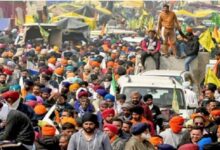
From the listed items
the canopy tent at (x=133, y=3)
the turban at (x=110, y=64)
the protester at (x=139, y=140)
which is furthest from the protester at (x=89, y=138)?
the canopy tent at (x=133, y=3)

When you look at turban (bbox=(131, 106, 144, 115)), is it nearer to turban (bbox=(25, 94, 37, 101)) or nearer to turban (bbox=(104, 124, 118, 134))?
turban (bbox=(104, 124, 118, 134))

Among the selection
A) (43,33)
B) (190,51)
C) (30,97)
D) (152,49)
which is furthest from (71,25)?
(30,97)

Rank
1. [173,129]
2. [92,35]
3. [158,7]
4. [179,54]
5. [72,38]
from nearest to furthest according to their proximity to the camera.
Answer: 1. [173,129]
2. [179,54]
3. [72,38]
4. [92,35]
5. [158,7]

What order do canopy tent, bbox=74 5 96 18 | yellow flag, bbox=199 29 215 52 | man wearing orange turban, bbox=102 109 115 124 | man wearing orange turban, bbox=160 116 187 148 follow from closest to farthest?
1. man wearing orange turban, bbox=160 116 187 148
2. man wearing orange turban, bbox=102 109 115 124
3. yellow flag, bbox=199 29 215 52
4. canopy tent, bbox=74 5 96 18

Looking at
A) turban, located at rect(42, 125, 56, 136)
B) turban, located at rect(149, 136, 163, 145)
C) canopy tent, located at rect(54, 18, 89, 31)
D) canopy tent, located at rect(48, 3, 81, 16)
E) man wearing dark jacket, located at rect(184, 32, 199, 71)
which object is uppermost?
turban, located at rect(149, 136, 163, 145)

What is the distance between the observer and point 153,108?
17.5 m

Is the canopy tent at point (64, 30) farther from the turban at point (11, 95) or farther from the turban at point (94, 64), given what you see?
the turban at point (11, 95)

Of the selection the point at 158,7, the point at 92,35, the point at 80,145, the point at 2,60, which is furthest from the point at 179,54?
the point at 158,7

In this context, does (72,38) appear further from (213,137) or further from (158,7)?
(158,7)

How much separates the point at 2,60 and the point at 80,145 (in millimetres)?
17922

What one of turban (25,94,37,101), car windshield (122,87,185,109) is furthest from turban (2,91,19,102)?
car windshield (122,87,185,109)

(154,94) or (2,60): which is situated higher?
(154,94)

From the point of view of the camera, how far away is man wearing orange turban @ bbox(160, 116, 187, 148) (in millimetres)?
14645

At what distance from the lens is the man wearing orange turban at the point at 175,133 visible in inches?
577
